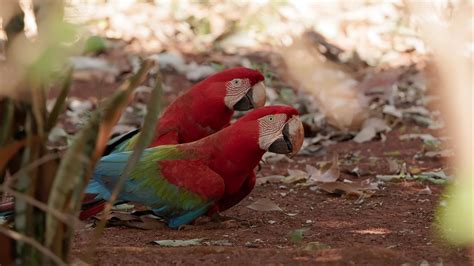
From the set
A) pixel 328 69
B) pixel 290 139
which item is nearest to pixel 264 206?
pixel 290 139

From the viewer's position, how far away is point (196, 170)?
10.6 ft

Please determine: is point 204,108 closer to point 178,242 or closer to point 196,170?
point 196,170

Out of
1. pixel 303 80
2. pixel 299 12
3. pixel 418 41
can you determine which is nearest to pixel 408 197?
pixel 303 80

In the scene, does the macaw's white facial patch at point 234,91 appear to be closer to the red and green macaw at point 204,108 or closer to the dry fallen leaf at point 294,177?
the red and green macaw at point 204,108

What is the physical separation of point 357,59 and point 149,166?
363 centimetres

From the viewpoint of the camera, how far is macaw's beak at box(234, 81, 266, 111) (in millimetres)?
3803

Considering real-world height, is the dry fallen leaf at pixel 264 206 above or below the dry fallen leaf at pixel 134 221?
below

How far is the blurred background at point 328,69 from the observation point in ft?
13.4

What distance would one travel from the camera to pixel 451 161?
4.41 meters

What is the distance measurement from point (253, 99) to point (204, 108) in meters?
0.22

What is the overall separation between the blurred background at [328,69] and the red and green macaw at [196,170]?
32cm

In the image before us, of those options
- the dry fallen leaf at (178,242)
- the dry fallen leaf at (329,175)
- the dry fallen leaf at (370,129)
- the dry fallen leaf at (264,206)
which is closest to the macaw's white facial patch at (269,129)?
the dry fallen leaf at (264,206)

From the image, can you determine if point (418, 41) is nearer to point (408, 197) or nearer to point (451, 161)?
point (451, 161)

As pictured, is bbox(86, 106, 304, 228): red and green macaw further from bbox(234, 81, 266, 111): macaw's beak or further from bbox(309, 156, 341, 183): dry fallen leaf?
bbox(309, 156, 341, 183): dry fallen leaf
